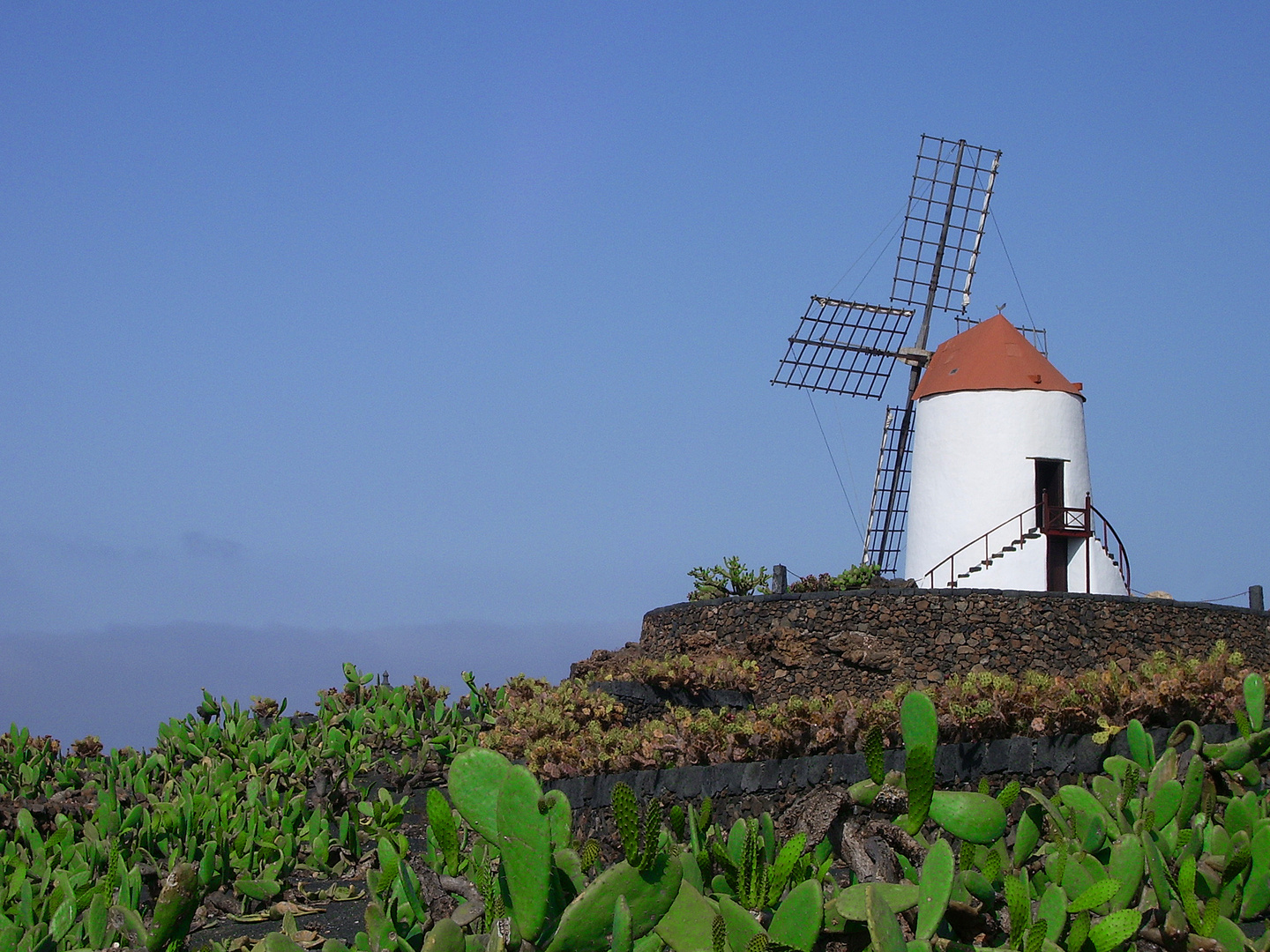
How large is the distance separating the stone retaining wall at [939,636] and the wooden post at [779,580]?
4.27 ft

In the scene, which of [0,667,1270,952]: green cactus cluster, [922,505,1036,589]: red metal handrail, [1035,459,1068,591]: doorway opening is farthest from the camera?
[1035,459,1068,591]: doorway opening

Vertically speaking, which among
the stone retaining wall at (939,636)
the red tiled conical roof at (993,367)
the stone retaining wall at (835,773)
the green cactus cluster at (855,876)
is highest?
the red tiled conical roof at (993,367)

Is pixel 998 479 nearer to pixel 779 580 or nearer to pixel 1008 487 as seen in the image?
pixel 1008 487

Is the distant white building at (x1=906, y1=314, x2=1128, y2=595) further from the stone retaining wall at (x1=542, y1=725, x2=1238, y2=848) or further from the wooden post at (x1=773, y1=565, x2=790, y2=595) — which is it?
the stone retaining wall at (x1=542, y1=725, x2=1238, y2=848)

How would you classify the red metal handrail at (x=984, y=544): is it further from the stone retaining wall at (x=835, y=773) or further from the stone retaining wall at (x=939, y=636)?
the stone retaining wall at (x=835, y=773)

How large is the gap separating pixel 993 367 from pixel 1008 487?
218 centimetres

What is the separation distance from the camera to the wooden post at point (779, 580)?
19.9m

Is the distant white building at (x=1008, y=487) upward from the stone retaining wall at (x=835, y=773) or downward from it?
upward

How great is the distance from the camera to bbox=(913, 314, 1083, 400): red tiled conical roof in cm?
2197

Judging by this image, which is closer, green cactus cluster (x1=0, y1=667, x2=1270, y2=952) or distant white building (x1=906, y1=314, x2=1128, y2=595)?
green cactus cluster (x1=0, y1=667, x2=1270, y2=952)

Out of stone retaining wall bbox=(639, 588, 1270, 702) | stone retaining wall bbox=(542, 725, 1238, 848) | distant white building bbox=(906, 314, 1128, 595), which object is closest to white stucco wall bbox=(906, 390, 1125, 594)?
distant white building bbox=(906, 314, 1128, 595)

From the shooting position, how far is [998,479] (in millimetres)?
21500

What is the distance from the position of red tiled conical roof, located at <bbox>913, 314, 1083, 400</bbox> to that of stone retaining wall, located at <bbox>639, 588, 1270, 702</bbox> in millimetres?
4960

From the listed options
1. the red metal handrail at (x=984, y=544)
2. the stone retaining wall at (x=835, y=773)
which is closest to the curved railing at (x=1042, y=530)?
the red metal handrail at (x=984, y=544)
